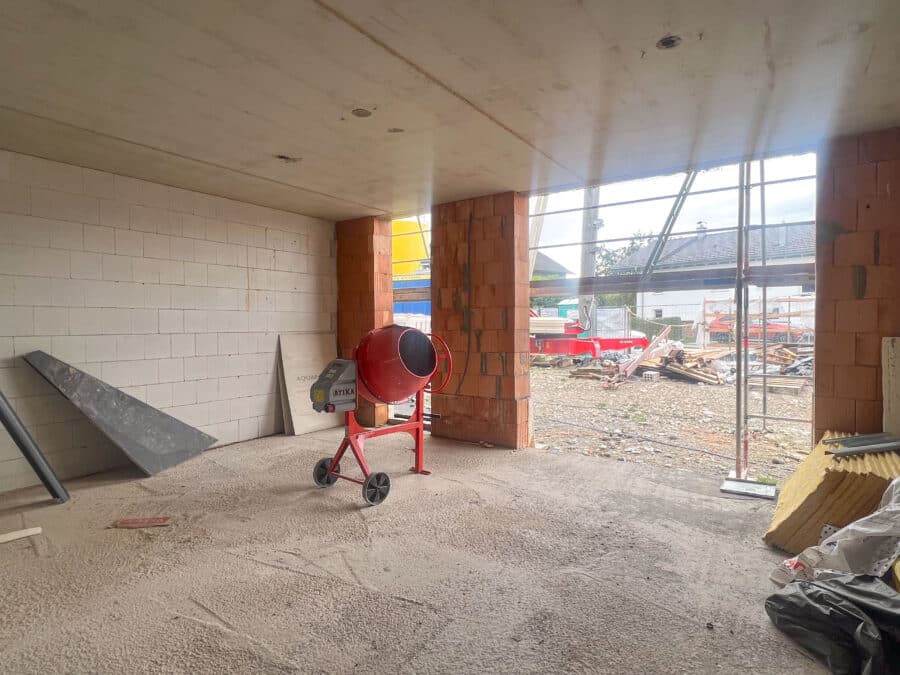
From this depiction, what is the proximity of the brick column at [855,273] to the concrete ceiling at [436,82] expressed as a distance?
0.22m

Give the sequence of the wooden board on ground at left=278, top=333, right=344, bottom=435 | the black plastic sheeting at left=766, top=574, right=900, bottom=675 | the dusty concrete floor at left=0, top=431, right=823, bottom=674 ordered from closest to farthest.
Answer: the black plastic sheeting at left=766, top=574, right=900, bottom=675, the dusty concrete floor at left=0, top=431, right=823, bottom=674, the wooden board on ground at left=278, top=333, right=344, bottom=435

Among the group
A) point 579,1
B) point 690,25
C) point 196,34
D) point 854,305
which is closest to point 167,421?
point 196,34

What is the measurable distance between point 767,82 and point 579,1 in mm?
1331

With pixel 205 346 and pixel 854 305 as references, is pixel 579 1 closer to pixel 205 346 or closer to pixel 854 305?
pixel 854 305

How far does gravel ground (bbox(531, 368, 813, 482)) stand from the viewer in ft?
16.9

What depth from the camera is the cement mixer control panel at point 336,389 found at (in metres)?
3.44

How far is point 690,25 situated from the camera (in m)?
2.19

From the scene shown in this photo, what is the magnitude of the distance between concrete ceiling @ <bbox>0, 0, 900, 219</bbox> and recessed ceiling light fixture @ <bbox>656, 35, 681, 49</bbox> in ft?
0.09

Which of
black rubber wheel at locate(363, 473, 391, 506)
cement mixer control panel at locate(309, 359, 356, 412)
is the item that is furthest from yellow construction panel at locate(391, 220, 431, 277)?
black rubber wheel at locate(363, 473, 391, 506)

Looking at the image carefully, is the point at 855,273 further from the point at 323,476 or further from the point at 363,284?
the point at 363,284

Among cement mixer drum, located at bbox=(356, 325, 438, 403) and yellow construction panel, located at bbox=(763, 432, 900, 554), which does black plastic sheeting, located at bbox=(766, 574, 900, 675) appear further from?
cement mixer drum, located at bbox=(356, 325, 438, 403)

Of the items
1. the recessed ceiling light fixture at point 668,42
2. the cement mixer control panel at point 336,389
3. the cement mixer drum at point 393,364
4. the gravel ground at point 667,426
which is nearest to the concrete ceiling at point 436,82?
the recessed ceiling light fixture at point 668,42

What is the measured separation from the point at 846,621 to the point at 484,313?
11.9ft

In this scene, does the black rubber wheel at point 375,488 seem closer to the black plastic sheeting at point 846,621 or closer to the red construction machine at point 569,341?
the black plastic sheeting at point 846,621
